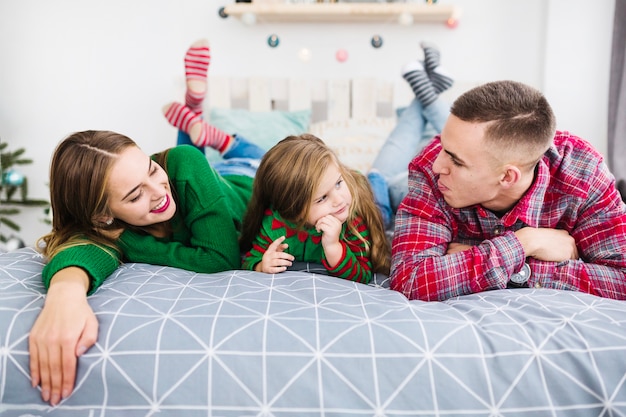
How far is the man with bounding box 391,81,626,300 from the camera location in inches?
45.8

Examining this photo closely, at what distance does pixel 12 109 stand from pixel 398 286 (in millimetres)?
2965

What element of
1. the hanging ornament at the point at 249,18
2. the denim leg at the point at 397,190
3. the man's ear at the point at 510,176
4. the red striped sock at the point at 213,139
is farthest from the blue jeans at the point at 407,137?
the hanging ornament at the point at 249,18

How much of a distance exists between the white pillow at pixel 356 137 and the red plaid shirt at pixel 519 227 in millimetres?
1019

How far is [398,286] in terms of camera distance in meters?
1.21

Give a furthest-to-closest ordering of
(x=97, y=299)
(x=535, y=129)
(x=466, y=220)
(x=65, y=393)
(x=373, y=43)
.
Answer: (x=373, y=43), (x=466, y=220), (x=535, y=129), (x=97, y=299), (x=65, y=393)

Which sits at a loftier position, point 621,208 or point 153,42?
point 153,42

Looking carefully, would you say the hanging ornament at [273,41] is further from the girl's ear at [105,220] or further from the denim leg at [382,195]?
the girl's ear at [105,220]

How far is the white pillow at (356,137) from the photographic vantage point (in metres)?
2.40

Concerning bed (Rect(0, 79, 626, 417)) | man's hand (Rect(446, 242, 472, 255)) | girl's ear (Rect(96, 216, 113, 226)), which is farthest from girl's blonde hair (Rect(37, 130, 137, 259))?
man's hand (Rect(446, 242, 472, 255))

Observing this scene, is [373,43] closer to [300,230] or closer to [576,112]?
[576,112]

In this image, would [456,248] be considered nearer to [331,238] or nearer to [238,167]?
[331,238]

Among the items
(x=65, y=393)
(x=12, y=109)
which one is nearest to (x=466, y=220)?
(x=65, y=393)

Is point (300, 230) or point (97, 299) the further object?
point (300, 230)

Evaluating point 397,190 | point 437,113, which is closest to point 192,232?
point 397,190
